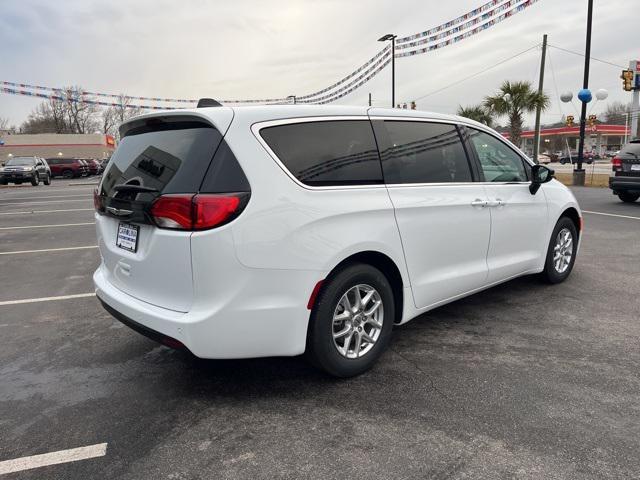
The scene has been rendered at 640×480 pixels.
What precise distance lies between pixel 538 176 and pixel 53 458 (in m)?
4.27

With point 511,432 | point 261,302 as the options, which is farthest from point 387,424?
point 261,302

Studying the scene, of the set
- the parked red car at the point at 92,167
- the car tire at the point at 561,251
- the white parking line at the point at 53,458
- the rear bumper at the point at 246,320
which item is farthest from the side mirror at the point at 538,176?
the parked red car at the point at 92,167

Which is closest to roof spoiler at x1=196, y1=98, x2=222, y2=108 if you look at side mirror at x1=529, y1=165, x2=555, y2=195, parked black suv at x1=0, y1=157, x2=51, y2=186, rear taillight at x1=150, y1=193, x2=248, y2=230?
rear taillight at x1=150, y1=193, x2=248, y2=230

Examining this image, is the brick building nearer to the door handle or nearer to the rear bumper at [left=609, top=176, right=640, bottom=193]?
the rear bumper at [left=609, top=176, right=640, bottom=193]

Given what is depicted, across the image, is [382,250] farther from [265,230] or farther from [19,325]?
[19,325]

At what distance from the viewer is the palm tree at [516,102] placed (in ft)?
82.5

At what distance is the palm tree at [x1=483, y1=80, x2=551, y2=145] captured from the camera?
82.5 feet

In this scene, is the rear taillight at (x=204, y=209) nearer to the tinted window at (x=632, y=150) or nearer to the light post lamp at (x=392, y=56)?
the tinted window at (x=632, y=150)

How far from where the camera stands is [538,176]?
179 inches

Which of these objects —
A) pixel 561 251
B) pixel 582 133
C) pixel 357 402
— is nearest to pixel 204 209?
pixel 357 402

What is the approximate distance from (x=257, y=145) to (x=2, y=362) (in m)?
2.54

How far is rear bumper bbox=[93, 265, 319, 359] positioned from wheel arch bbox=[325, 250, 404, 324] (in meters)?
0.27

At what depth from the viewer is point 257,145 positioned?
2736mm

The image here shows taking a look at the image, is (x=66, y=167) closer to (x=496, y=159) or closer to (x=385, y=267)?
(x=496, y=159)
